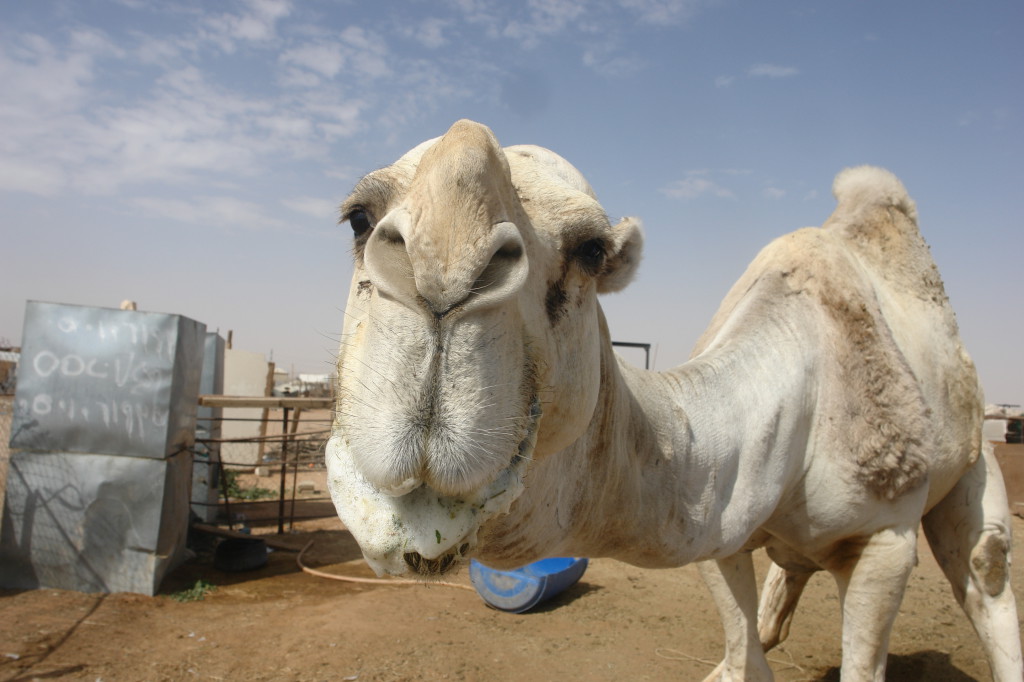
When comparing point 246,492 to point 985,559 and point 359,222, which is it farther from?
point 359,222

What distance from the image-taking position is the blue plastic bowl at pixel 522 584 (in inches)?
272

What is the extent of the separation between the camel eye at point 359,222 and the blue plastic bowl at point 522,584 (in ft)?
17.9

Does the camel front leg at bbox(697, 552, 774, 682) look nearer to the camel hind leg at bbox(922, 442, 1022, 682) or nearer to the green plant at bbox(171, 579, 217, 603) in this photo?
the camel hind leg at bbox(922, 442, 1022, 682)

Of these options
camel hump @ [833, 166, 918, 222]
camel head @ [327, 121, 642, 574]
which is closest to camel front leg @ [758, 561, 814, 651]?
camel hump @ [833, 166, 918, 222]

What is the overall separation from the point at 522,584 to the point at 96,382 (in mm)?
5168

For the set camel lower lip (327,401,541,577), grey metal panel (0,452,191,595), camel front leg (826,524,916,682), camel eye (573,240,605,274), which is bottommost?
grey metal panel (0,452,191,595)

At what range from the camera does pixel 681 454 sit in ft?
8.45

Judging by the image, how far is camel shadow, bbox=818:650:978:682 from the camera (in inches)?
209

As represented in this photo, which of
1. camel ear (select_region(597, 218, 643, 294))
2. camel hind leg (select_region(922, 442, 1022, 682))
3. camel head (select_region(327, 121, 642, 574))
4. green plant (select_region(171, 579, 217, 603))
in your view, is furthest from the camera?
green plant (select_region(171, 579, 217, 603))

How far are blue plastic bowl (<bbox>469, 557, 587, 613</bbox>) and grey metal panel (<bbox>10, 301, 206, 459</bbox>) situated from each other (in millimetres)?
3834

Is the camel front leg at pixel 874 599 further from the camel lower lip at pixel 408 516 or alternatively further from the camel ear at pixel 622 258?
the camel lower lip at pixel 408 516

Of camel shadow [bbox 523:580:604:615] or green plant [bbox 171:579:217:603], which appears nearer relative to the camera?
camel shadow [bbox 523:580:604:615]

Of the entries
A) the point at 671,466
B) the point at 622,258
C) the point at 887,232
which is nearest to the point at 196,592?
the point at 671,466

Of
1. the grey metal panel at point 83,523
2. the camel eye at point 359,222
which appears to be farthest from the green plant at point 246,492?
the camel eye at point 359,222
